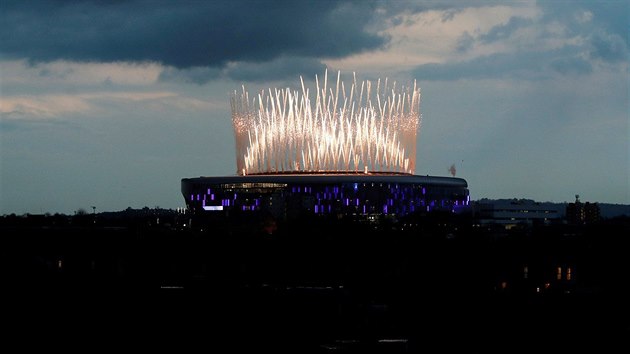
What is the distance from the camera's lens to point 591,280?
9719cm

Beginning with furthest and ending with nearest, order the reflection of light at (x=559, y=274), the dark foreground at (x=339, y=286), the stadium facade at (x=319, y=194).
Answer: the stadium facade at (x=319, y=194)
the reflection of light at (x=559, y=274)
the dark foreground at (x=339, y=286)

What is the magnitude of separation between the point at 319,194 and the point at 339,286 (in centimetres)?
9680

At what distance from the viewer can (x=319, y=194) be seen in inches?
7224

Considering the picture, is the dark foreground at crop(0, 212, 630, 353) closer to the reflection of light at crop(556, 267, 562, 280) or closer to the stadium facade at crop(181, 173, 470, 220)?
the reflection of light at crop(556, 267, 562, 280)

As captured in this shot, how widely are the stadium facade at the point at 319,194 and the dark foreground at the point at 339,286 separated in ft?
59.0

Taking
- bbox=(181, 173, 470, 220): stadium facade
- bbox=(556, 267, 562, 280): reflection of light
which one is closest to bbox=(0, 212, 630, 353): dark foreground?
bbox=(556, 267, 562, 280): reflection of light

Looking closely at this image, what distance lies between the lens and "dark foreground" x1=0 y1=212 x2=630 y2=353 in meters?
59.3

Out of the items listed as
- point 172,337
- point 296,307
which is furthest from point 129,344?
point 296,307

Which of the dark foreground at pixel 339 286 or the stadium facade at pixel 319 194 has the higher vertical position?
the stadium facade at pixel 319 194

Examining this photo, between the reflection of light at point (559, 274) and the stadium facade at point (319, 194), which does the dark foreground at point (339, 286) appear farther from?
the stadium facade at point (319, 194)

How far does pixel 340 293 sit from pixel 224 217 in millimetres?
113054

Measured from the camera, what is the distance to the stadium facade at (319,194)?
180 m

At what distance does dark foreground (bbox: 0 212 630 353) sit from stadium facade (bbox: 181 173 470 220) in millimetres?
17985

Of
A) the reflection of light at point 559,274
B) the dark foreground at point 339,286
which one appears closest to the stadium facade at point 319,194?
the dark foreground at point 339,286
